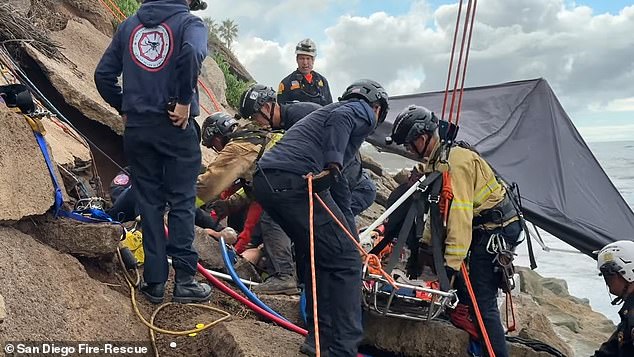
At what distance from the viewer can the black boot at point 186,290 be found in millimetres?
4527

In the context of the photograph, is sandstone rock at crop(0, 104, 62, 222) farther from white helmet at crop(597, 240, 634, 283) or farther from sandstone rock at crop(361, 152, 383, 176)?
sandstone rock at crop(361, 152, 383, 176)

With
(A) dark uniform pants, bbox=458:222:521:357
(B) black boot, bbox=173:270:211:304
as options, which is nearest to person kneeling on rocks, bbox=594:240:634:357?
(A) dark uniform pants, bbox=458:222:521:357

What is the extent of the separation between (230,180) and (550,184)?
363cm

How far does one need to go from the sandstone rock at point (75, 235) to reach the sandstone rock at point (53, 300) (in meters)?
0.13

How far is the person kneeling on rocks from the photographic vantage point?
445cm

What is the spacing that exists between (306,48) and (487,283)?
4497mm

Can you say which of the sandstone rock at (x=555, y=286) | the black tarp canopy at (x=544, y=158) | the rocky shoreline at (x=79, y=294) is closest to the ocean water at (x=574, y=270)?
the sandstone rock at (x=555, y=286)

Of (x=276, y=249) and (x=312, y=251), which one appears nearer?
(x=312, y=251)

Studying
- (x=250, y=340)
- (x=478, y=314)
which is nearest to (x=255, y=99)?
(x=250, y=340)

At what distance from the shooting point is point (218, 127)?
6.41m

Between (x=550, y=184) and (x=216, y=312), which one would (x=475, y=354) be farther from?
(x=550, y=184)

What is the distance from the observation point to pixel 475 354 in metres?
5.14

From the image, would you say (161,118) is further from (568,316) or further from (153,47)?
(568,316)
